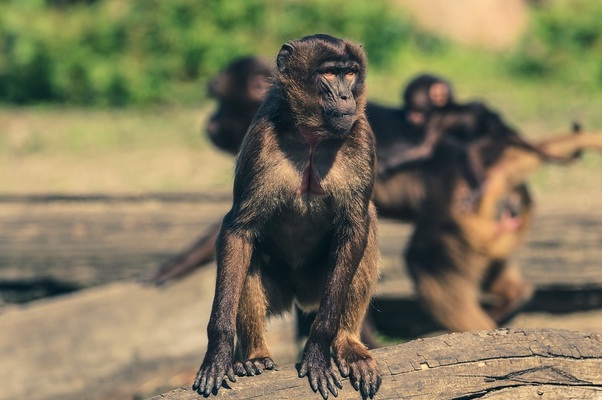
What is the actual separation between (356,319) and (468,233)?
12.5 feet

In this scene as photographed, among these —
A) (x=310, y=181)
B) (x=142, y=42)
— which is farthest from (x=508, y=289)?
(x=142, y=42)

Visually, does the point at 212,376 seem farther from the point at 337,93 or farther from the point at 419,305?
the point at 419,305

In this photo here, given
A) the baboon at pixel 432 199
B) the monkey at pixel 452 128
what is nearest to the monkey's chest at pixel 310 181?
the baboon at pixel 432 199

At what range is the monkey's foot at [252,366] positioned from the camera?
466 centimetres

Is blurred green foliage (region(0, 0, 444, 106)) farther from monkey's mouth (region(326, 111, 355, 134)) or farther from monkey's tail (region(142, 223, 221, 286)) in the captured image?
monkey's mouth (region(326, 111, 355, 134))

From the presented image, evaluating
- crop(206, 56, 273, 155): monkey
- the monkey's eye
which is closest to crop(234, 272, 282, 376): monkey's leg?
the monkey's eye

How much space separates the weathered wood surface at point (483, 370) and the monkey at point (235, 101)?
3968mm

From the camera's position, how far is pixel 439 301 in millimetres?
8570

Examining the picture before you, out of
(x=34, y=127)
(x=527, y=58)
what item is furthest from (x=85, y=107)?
(x=527, y=58)

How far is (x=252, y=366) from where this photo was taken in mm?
A: 4680

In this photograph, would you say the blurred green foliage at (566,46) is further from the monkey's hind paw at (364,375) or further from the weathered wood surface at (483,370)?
the monkey's hind paw at (364,375)

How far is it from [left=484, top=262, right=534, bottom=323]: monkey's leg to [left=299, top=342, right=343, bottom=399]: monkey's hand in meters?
4.39

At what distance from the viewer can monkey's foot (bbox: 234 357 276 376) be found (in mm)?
4660

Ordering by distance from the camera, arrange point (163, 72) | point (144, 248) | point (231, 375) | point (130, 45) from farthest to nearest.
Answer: point (163, 72), point (130, 45), point (144, 248), point (231, 375)
